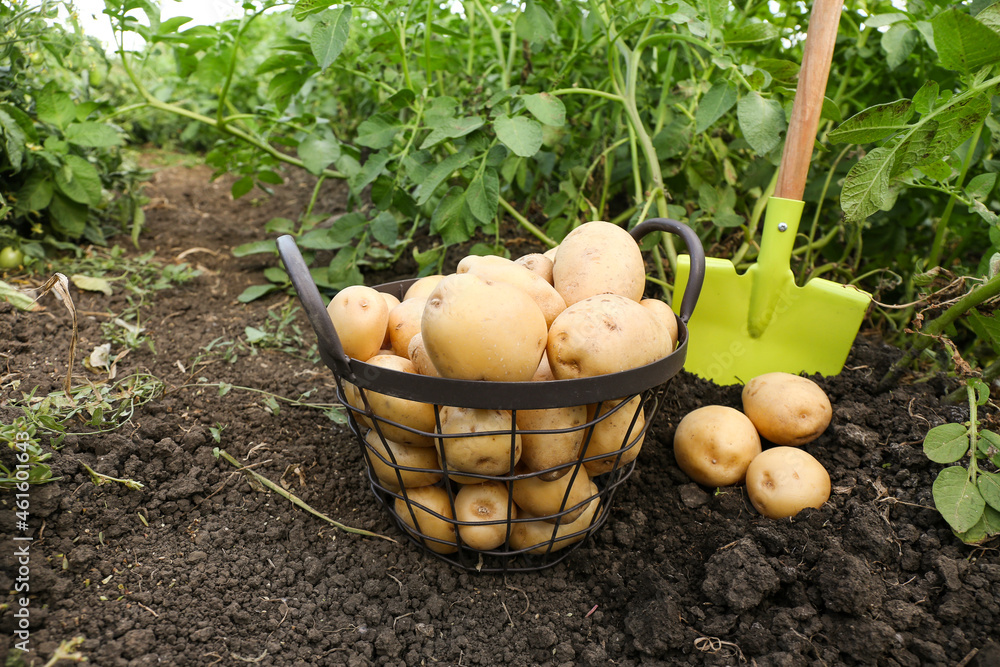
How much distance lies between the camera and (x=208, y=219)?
277 cm

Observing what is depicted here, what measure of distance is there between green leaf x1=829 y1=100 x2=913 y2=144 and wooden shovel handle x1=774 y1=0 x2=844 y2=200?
0.16 m

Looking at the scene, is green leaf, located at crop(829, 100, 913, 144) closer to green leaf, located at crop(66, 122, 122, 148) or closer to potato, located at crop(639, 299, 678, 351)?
potato, located at crop(639, 299, 678, 351)

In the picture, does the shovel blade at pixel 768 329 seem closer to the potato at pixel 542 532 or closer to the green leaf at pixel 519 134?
the green leaf at pixel 519 134

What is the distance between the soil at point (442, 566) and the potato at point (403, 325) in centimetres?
36

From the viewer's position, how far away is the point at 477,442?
1.01 metres

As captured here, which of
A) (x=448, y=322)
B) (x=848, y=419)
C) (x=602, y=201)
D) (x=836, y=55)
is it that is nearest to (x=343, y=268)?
(x=602, y=201)

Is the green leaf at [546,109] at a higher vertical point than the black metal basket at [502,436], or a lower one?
higher

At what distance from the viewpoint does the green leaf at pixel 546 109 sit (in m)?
1.52

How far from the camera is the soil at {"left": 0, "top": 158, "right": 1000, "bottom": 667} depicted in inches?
38.7

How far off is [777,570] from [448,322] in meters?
0.73

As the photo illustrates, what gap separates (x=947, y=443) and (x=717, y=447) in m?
0.40

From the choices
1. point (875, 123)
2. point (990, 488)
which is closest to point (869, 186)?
point (875, 123)

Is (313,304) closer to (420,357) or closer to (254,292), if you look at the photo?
(420,357)

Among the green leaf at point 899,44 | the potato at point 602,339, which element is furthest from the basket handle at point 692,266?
the green leaf at point 899,44
